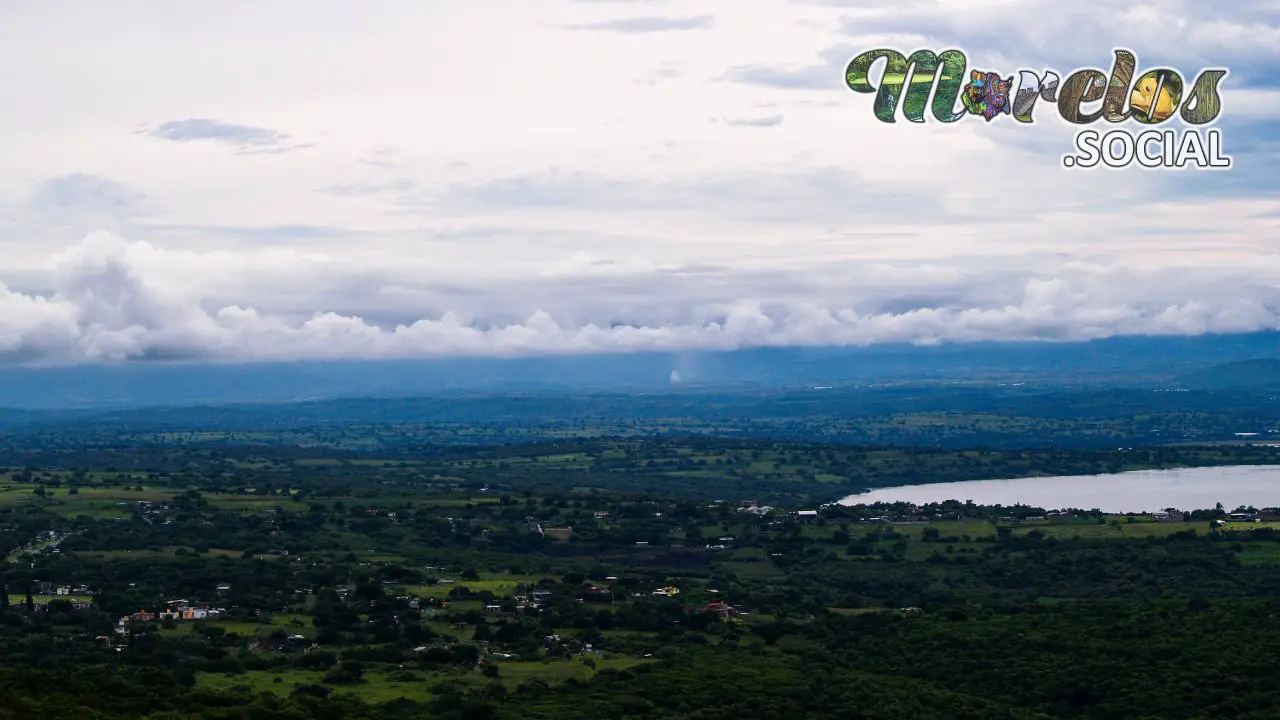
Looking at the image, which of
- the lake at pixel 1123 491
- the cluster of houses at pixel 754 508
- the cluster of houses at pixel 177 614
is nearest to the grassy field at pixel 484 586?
the cluster of houses at pixel 177 614

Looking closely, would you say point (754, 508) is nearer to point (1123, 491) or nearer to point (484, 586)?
point (1123, 491)

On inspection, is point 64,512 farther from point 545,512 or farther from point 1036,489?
point 1036,489

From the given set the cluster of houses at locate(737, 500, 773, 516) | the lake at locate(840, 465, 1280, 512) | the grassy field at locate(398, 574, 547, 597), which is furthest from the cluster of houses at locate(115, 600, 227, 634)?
the lake at locate(840, 465, 1280, 512)

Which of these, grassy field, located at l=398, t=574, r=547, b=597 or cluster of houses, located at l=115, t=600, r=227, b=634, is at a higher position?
cluster of houses, located at l=115, t=600, r=227, b=634

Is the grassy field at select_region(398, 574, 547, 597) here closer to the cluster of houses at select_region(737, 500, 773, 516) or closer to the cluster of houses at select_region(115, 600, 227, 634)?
the cluster of houses at select_region(115, 600, 227, 634)

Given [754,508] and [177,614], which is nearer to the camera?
[177,614]

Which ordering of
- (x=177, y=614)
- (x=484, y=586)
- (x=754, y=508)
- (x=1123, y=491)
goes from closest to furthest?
(x=177, y=614)
(x=484, y=586)
(x=754, y=508)
(x=1123, y=491)

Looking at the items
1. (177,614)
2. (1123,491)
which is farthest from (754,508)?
(177,614)

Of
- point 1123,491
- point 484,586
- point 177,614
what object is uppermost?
point 1123,491

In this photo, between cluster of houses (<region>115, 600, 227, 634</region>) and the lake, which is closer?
cluster of houses (<region>115, 600, 227, 634</region>)
